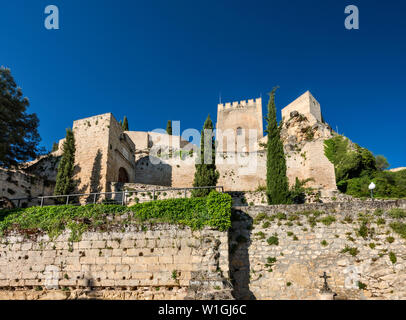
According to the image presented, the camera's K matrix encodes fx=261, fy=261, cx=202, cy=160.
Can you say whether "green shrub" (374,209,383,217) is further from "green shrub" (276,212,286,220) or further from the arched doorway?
the arched doorway

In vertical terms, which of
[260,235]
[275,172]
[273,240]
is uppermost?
[275,172]

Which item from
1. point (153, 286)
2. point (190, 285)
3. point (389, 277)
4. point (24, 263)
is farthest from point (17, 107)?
point (389, 277)

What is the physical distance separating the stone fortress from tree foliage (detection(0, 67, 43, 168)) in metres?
1.79

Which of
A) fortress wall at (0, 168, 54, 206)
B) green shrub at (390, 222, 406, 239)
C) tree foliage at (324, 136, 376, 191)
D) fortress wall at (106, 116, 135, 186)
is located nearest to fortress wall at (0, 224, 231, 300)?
fortress wall at (0, 168, 54, 206)

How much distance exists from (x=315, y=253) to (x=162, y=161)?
59.5 ft

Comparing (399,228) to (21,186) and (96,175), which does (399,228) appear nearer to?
(96,175)

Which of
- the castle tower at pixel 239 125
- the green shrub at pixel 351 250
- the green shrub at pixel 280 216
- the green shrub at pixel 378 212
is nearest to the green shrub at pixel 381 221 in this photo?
the green shrub at pixel 378 212

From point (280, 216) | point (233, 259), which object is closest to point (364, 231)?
point (280, 216)

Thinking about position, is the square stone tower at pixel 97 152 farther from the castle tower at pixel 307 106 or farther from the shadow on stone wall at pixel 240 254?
the castle tower at pixel 307 106

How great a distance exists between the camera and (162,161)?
25469 mm

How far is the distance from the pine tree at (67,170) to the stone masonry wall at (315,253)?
1078 centimetres

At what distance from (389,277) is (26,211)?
45.9ft

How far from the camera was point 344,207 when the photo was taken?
10094mm

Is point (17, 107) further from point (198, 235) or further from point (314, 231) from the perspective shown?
point (314, 231)
